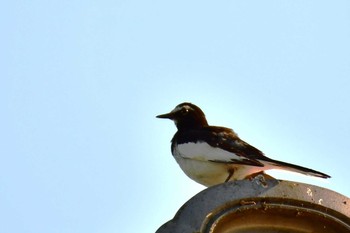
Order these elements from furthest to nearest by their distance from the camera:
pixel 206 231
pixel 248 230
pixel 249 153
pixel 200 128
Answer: pixel 200 128, pixel 249 153, pixel 248 230, pixel 206 231

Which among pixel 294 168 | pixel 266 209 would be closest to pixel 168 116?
pixel 294 168

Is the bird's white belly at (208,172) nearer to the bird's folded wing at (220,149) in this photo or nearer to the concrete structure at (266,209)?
the bird's folded wing at (220,149)

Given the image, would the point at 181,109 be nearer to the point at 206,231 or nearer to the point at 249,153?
the point at 249,153

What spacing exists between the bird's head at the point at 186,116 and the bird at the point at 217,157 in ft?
2.93

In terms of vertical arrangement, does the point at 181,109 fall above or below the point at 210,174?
above

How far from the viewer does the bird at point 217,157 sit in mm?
8469

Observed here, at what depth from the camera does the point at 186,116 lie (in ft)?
36.2

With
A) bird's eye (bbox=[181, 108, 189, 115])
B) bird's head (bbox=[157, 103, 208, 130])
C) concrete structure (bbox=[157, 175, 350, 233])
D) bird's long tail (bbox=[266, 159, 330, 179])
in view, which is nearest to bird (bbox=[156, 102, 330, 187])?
bird's long tail (bbox=[266, 159, 330, 179])

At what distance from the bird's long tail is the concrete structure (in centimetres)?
229

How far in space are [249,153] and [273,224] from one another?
3.70m

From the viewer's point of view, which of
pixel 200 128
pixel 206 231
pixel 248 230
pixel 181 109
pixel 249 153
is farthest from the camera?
pixel 181 109

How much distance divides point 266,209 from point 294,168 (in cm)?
281

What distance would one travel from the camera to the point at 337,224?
4.98 metres

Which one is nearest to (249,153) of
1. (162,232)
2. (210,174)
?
(210,174)
